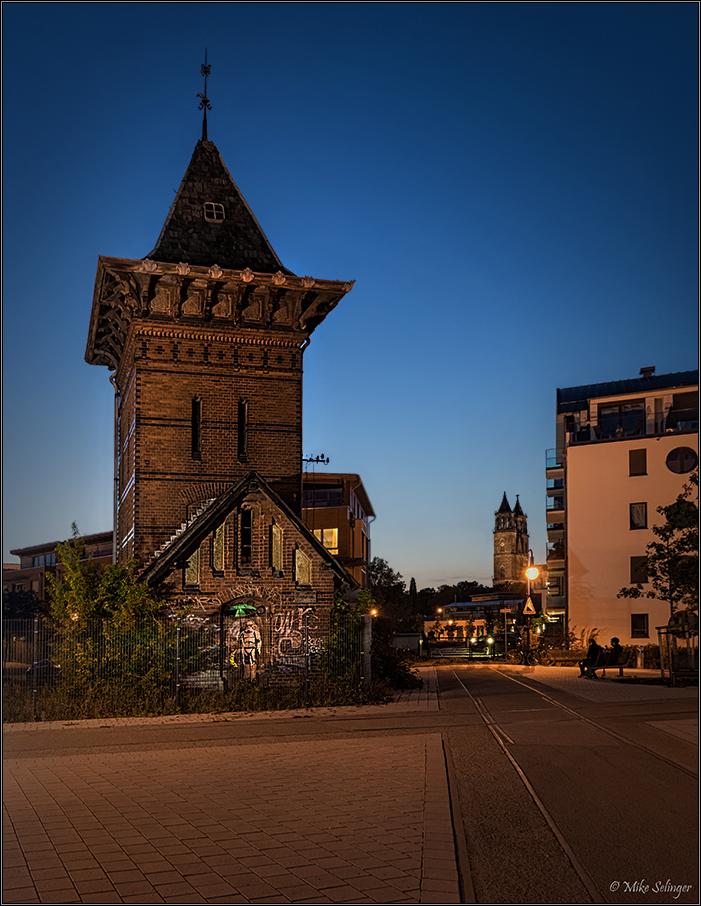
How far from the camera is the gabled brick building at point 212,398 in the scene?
2444 cm

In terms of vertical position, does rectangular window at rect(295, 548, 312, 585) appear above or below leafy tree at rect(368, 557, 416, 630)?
above

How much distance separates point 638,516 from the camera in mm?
3998

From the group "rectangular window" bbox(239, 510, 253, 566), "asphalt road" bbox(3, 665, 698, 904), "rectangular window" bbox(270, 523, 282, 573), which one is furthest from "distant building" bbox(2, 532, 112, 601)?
"rectangular window" bbox(270, 523, 282, 573)

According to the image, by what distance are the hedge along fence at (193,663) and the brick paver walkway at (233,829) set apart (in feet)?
26.0

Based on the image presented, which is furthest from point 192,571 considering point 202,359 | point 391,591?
point 391,591

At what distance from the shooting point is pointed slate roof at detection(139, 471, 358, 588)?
77.1ft

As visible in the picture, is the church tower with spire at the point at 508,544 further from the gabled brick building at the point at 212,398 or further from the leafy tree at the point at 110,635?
the leafy tree at the point at 110,635

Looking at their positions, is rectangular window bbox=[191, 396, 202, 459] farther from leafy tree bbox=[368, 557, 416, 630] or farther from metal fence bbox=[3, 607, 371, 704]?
leafy tree bbox=[368, 557, 416, 630]

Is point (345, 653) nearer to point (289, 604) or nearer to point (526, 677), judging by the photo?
point (289, 604)

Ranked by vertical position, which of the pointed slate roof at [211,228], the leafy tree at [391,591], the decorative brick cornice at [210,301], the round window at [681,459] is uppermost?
the pointed slate roof at [211,228]

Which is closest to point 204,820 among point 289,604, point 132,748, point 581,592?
point 581,592

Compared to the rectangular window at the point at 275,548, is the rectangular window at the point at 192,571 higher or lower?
lower

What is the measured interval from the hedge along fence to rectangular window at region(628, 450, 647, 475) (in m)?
17.9

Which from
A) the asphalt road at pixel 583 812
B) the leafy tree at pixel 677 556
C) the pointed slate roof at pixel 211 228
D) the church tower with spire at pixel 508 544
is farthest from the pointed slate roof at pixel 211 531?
the church tower with spire at pixel 508 544
